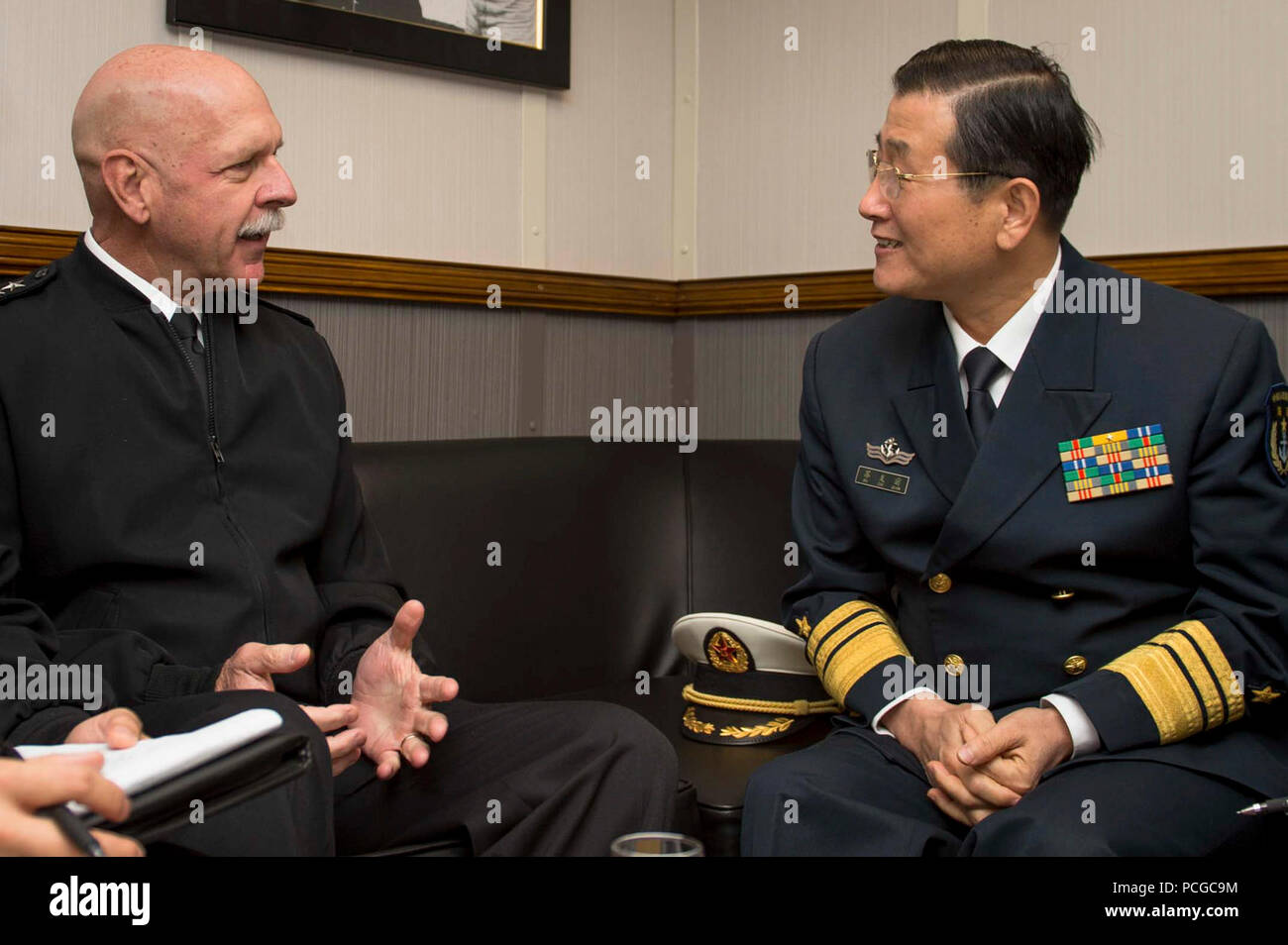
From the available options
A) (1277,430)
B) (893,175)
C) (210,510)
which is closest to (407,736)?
(210,510)

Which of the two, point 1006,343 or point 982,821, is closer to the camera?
point 982,821

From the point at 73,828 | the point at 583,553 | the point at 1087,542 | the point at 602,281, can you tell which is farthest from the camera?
the point at 602,281

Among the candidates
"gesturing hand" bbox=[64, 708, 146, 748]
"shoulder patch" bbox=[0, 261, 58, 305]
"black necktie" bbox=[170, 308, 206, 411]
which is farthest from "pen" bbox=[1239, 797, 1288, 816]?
"shoulder patch" bbox=[0, 261, 58, 305]

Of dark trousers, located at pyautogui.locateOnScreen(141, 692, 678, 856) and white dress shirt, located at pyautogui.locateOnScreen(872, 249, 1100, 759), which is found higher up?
white dress shirt, located at pyautogui.locateOnScreen(872, 249, 1100, 759)

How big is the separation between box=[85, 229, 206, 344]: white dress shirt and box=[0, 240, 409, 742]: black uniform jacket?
1 centimetres

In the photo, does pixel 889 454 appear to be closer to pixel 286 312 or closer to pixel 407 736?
pixel 407 736

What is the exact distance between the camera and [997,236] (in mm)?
2016

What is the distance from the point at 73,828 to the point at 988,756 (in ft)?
3.76

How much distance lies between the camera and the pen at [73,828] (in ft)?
3.66

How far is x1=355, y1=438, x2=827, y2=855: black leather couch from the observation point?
2520 millimetres

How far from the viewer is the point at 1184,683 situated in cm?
178

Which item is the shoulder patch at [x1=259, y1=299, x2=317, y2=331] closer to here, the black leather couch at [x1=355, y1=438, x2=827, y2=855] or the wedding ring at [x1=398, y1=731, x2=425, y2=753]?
the black leather couch at [x1=355, y1=438, x2=827, y2=855]

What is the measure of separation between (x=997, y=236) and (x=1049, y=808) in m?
0.85

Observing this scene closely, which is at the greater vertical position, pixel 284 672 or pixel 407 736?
pixel 284 672
